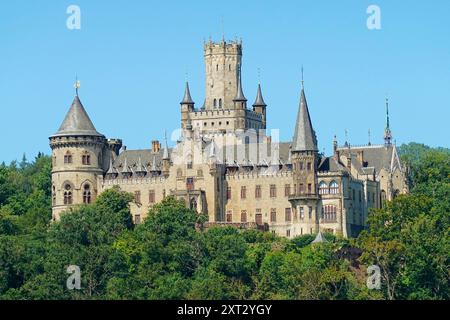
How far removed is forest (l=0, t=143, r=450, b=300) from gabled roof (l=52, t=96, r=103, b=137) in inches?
379

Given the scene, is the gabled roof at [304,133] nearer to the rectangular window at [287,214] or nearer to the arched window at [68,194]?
the rectangular window at [287,214]

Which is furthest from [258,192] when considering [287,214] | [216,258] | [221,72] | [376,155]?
[216,258]

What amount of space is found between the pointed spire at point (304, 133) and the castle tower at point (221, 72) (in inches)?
599

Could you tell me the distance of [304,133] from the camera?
14375 centimetres

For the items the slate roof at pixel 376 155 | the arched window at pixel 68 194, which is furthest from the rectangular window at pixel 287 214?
the arched window at pixel 68 194

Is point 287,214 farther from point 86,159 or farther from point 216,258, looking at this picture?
point 216,258

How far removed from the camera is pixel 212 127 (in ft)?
517

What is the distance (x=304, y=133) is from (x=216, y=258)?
67.4 ft

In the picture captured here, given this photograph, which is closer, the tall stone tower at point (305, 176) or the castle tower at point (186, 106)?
the tall stone tower at point (305, 176)

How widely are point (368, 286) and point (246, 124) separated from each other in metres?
36.2

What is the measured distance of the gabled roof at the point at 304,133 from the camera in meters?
143

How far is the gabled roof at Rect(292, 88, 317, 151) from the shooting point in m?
143
